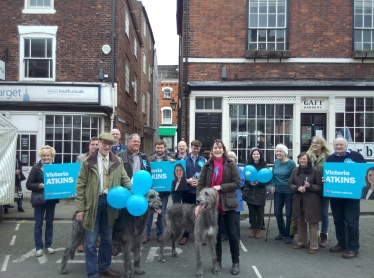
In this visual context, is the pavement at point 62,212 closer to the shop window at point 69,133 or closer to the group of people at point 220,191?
the shop window at point 69,133

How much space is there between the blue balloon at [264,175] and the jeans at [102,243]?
345cm

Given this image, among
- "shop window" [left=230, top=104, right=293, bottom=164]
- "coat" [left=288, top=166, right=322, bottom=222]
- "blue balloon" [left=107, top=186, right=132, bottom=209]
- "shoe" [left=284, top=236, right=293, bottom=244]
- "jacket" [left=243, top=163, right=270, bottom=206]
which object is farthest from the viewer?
"shop window" [left=230, top=104, right=293, bottom=164]

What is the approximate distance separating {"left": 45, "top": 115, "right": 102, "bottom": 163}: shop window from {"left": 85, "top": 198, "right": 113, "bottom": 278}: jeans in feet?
28.3

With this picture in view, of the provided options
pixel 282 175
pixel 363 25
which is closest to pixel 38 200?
pixel 282 175

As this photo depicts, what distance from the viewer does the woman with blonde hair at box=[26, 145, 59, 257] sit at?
682 cm

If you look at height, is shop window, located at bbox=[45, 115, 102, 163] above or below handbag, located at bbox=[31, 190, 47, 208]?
above

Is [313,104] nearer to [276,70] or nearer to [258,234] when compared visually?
[276,70]

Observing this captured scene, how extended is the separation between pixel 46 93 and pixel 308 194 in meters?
9.97

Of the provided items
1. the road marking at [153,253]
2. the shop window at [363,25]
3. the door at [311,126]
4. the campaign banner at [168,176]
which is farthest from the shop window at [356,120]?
the road marking at [153,253]

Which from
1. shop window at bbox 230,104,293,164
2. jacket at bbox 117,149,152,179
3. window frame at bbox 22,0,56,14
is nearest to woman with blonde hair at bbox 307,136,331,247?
jacket at bbox 117,149,152,179

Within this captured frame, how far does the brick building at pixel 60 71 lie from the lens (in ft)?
44.9

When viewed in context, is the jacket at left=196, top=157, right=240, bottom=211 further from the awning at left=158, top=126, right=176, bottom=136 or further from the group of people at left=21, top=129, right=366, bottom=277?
the awning at left=158, top=126, right=176, bottom=136

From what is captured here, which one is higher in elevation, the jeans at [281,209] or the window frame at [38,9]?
the window frame at [38,9]

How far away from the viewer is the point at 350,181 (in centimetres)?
682
